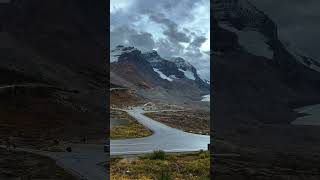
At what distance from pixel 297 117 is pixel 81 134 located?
4.20 meters

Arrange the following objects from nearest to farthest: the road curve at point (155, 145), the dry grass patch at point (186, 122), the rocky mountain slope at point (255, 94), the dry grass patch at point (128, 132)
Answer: the rocky mountain slope at point (255, 94) < the road curve at point (155, 145) < the dry grass patch at point (128, 132) < the dry grass patch at point (186, 122)

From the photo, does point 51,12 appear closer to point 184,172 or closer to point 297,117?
point 297,117

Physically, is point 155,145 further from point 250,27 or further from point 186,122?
point 186,122

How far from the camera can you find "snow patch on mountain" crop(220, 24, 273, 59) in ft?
26.7

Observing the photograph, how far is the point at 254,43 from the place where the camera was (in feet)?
26.8

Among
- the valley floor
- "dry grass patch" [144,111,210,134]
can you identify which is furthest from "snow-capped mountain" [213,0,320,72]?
"dry grass patch" [144,111,210,134]

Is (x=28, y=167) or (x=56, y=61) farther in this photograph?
(x=56, y=61)

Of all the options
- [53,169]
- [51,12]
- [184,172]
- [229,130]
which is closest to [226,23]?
[229,130]

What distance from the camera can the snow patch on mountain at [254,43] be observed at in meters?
8.13

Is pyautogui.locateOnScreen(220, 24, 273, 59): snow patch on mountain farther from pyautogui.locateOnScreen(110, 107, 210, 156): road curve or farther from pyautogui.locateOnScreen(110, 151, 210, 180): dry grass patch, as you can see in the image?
pyautogui.locateOnScreen(110, 107, 210, 156): road curve

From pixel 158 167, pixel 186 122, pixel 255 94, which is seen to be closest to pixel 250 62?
pixel 255 94

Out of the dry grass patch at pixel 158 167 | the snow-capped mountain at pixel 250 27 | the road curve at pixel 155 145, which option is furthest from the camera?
the road curve at pixel 155 145

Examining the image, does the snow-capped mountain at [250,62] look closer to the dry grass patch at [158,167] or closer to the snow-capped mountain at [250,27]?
the snow-capped mountain at [250,27]

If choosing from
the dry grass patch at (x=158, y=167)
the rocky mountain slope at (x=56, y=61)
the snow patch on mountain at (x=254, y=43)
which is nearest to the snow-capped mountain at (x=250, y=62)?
the snow patch on mountain at (x=254, y=43)
